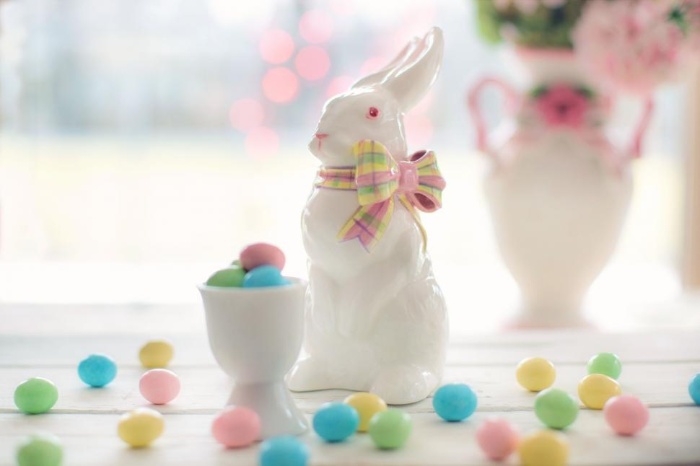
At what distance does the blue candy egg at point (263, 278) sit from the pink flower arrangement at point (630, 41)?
870 mm

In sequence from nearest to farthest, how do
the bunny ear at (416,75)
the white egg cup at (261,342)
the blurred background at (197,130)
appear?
the white egg cup at (261,342)
the bunny ear at (416,75)
the blurred background at (197,130)

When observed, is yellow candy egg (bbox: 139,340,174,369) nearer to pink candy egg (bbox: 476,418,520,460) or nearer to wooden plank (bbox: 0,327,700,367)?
wooden plank (bbox: 0,327,700,367)

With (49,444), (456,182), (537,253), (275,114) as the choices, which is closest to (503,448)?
(49,444)

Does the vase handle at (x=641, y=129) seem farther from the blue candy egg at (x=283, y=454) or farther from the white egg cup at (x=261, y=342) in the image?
the blue candy egg at (x=283, y=454)

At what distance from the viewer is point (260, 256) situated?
0.91m

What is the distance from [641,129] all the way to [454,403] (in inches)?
34.5

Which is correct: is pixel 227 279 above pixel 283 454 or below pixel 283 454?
above

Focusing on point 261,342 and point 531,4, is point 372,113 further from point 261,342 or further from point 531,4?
point 531,4

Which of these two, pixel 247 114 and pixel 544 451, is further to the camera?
pixel 247 114

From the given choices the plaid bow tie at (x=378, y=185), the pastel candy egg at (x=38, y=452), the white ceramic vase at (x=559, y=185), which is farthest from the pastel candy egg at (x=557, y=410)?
the white ceramic vase at (x=559, y=185)

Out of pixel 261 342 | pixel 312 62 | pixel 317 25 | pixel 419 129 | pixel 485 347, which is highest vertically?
pixel 317 25

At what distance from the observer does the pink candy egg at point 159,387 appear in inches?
39.7

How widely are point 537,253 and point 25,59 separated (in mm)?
1952

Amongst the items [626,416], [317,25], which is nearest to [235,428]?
[626,416]
